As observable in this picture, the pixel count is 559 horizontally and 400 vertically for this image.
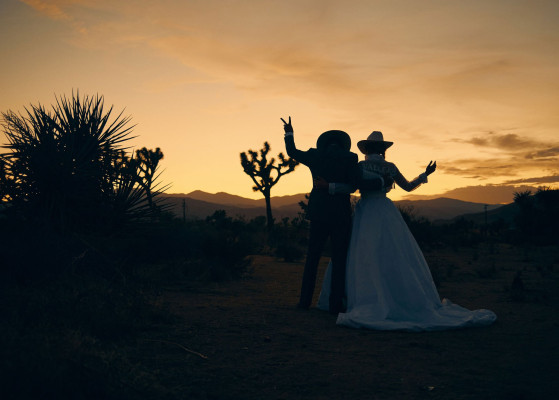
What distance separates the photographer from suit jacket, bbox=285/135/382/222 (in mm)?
6156

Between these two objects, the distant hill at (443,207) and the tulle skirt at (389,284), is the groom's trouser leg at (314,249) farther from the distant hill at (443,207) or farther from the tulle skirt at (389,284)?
the distant hill at (443,207)

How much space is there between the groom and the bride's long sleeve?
0.40 meters

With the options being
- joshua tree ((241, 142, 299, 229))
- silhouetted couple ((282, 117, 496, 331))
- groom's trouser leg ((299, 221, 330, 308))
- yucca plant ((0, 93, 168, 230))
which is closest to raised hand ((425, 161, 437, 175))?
silhouetted couple ((282, 117, 496, 331))

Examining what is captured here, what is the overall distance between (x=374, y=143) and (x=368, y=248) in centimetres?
157

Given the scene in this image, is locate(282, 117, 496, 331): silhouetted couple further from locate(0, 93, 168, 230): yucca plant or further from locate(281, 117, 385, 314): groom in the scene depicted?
locate(0, 93, 168, 230): yucca plant

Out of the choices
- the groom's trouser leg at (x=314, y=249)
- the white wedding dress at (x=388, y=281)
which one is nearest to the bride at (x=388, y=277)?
the white wedding dress at (x=388, y=281)

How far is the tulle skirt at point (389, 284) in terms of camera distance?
527 centimetres

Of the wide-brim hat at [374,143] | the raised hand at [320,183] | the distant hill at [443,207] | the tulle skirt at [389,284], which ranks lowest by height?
the tulle skirt at [389,284]

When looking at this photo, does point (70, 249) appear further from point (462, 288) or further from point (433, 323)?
point (462, 288)

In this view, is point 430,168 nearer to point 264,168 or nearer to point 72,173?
point 72,173

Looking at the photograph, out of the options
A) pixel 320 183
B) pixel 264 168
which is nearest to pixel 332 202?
pixel 320 183

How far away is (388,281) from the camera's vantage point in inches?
219

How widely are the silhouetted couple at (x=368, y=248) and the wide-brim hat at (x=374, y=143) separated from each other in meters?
0.01

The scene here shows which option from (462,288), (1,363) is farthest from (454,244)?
(1,363)
